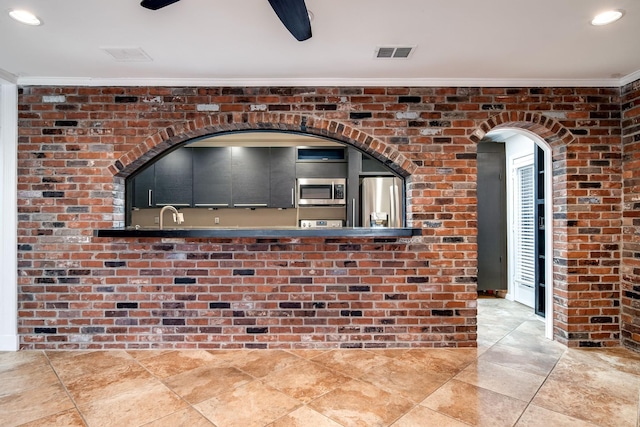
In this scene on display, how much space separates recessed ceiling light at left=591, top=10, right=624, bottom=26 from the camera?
6.34 feet

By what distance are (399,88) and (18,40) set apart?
2.86 meters

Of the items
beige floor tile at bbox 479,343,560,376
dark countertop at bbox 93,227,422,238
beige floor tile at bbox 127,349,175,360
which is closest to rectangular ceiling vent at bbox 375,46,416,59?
dark countertop at bbox 93,227,422,238

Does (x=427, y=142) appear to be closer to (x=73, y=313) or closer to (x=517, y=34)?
(x=517, y=34)

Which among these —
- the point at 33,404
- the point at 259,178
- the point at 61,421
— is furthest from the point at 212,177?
the point at 61,421

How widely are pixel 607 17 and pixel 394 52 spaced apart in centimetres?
128

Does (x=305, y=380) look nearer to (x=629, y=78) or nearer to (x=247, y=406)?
(x=247, y=406)

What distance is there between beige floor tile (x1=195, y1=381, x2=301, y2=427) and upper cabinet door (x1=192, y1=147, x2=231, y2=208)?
2986 mm

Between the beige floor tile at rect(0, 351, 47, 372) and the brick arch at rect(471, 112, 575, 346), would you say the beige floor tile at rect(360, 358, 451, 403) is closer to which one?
the brick arch at rect(471, 112, 575, 346)

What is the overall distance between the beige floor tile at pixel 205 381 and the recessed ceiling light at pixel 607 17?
3.26 m

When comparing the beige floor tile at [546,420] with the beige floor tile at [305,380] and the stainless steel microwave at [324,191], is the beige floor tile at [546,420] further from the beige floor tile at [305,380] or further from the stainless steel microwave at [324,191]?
the stainless steel microwave at [324,191]

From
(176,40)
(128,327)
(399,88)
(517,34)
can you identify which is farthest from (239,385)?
(517,34)

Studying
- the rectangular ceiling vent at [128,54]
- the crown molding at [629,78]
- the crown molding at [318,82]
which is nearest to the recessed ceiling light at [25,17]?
the rectangular ceiling vent at [128,54]

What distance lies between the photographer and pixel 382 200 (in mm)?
4508

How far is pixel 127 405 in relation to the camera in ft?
6.62
